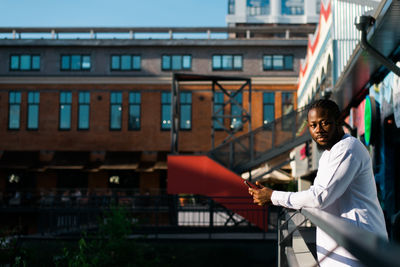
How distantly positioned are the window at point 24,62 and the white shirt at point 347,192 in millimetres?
36736

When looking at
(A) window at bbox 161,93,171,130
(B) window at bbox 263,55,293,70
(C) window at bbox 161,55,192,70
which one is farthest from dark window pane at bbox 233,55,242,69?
(A) window at bbox 161,93,171,130

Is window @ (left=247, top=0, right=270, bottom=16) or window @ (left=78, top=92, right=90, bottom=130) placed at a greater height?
window @ (left=247, top=0, right=270, bottom=16)

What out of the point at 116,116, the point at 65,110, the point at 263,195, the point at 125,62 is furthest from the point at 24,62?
the point at 263,195

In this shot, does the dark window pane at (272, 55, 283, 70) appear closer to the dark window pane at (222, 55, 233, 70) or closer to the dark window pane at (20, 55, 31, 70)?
the dark window pane at (222, 55, 233, 70)

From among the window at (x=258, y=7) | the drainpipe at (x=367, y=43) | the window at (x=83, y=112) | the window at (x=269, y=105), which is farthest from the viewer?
the window at (x=258, y=7)

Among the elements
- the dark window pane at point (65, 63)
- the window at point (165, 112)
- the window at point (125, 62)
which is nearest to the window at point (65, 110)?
the dark window pane at point (65, 63)

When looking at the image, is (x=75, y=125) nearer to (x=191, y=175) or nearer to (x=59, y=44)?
(x=59, y=44)

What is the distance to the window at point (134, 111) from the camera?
119 ft

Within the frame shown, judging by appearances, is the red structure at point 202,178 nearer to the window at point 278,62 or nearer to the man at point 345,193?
the man at point 345,193

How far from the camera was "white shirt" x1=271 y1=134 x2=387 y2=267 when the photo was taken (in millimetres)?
2541

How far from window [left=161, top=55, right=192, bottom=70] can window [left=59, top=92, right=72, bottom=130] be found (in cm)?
751

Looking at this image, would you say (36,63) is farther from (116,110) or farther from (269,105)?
(269,105)

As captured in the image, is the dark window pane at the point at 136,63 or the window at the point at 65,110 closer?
the window at the point at 65,110

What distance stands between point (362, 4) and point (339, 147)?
7134 millimetres
